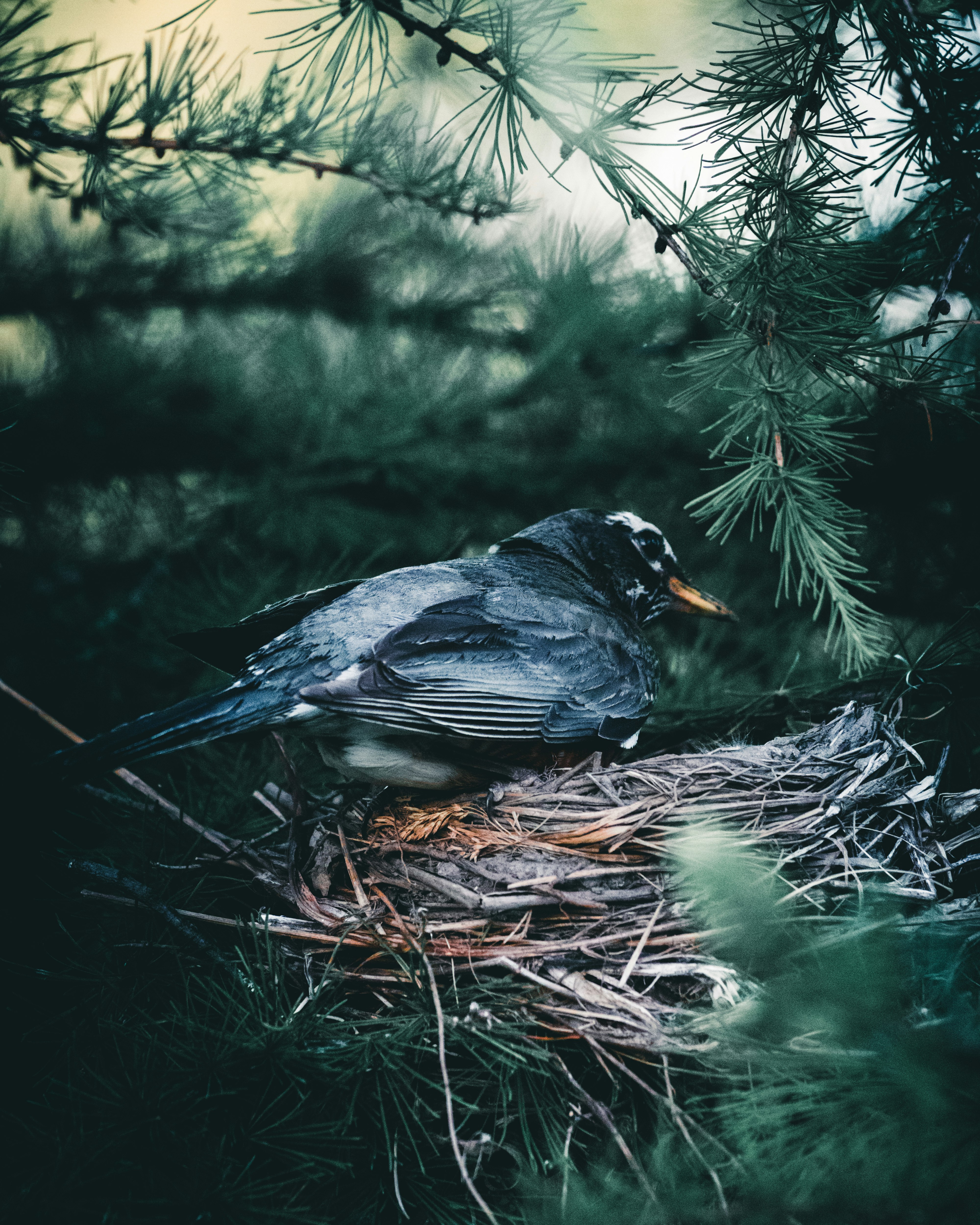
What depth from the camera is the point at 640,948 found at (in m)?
1.42

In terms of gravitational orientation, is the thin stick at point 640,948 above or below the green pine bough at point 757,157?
below

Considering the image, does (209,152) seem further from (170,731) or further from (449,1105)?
(449,1105)

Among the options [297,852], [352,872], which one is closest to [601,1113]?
[352,872]

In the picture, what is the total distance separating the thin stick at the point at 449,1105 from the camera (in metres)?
1.06

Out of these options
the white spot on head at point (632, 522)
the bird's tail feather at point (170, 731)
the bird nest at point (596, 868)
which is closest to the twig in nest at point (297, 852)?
the bird nest at point (596, 868)

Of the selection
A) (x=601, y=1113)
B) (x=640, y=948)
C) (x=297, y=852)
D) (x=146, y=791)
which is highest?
(x=146, y=791)

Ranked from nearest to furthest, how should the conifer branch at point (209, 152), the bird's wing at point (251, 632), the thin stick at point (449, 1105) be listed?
the thin stick at point (449, 1105) → the conifer branch at point (209, 152) → the bird's wing at point (251, 632)

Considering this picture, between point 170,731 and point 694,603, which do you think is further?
point 694,603

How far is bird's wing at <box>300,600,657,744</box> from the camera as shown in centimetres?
174

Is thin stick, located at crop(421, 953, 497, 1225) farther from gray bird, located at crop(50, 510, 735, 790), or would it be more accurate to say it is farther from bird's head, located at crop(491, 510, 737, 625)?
bird's head, located at crop(491, 510, 737, 625)

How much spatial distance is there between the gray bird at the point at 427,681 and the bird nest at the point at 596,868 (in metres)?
0.13

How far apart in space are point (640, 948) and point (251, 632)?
1.29 m

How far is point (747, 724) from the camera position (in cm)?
240

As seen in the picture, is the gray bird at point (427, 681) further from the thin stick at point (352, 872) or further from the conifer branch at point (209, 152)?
the conifer branch at point (209, 152)
